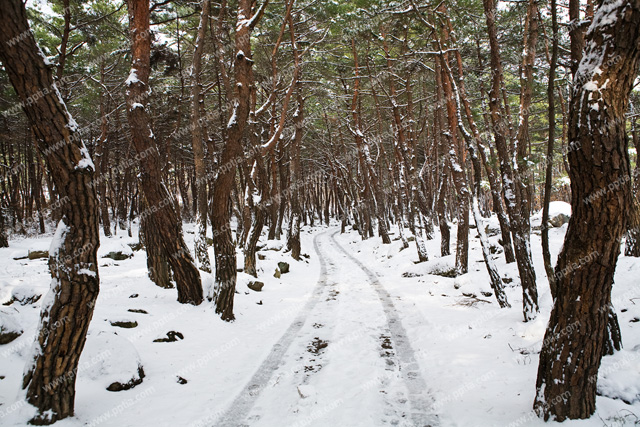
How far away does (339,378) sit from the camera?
4.80m

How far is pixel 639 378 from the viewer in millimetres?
3623

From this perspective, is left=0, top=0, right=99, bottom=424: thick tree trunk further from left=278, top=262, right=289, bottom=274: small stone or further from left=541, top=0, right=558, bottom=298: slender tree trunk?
left=278, top=262, right=289, bottom=274: small stone

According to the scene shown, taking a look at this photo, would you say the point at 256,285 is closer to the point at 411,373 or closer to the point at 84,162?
the point at 411,373

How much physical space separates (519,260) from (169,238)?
658 centimetres

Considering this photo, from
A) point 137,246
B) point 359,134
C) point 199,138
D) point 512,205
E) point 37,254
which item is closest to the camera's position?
point 512,205

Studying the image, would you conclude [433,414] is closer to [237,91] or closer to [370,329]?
[370,329]

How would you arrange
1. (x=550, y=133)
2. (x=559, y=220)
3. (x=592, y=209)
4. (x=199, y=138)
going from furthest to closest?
1. (x=559, y=220)
2. (x=199, y=138)
3. (x=550, y=133)
4. (x=592, y=209)

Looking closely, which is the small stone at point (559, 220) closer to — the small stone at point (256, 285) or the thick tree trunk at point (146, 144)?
the small stone at point (256, 285)

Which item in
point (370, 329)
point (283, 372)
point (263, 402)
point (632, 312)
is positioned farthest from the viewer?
point (370, 329)

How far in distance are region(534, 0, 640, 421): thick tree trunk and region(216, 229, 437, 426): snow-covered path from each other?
1387mm

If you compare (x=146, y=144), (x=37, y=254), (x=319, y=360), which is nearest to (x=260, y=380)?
(x=319, y=360)

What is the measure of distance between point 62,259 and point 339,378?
351 cm

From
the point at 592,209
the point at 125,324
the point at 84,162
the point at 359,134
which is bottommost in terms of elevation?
the point at 125,324

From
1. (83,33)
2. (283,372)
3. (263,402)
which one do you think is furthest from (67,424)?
(83,33)
